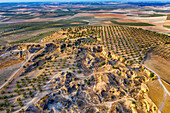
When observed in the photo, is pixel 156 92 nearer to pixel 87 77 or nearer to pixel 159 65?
pixel 159 65

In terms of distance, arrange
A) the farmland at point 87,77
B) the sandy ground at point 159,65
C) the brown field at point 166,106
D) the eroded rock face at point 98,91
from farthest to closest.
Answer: the sandy ground at point 159,65 < the farmland at point 87,77 < the eroded rock face at point 98,91 < the brown field at point 166,106

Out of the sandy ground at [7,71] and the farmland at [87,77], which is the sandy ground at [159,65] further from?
the sandy ground at [7,71]

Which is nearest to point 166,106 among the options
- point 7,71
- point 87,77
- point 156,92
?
point 156,92

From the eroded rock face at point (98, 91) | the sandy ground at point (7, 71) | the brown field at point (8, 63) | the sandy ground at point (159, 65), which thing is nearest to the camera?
the eroded rock face at point (98, 91)

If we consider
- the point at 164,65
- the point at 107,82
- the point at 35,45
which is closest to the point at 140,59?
the point at 164,65

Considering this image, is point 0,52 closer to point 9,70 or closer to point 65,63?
point 9,70

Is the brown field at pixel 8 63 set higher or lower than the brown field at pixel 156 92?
lower

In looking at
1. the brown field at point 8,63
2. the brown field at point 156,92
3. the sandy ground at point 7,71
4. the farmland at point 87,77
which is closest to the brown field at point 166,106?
the farmland at point 87,77

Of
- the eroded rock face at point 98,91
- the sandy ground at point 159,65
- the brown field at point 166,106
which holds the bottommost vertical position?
the eroded rock face at point 98,91

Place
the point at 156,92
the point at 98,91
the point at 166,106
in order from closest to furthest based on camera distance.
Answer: the point at 166,106, the point at 156,92, the point at 98,91
